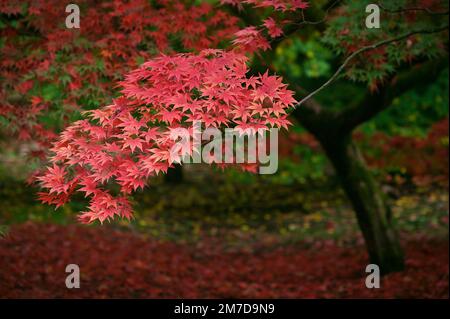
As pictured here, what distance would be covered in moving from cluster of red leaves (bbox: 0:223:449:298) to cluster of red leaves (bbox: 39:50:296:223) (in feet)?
7.22

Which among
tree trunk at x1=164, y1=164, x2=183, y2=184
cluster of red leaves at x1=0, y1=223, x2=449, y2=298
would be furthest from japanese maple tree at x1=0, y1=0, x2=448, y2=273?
tree trunk at x1=164, y1=164, x2=183, y2=184

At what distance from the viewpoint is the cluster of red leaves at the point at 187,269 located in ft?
18.4

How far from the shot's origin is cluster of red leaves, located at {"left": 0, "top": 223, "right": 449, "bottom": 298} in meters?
5.61

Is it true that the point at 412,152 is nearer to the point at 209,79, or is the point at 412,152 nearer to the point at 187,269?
the point at 187,269

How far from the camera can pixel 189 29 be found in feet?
15.3

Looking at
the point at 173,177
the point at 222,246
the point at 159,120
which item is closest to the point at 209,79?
the point at 159,120

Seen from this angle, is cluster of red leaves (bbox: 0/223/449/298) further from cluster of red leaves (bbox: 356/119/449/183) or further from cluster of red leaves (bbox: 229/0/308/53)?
cluster of red leaves (bbox: 229/0/308/53)

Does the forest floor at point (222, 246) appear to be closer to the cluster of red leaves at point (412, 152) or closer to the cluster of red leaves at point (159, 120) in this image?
the cluster of red leaves at point (412, 152)

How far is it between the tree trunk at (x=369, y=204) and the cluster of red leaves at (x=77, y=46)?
221 centimetres

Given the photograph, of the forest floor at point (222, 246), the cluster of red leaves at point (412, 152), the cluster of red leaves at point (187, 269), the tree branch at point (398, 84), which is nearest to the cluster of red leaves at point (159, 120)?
the forest floor at point (222, 246)

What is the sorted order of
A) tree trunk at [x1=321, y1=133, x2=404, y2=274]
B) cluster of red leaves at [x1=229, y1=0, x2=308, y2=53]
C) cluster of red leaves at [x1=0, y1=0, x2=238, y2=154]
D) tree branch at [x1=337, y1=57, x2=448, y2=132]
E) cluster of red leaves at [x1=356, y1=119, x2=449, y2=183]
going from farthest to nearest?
1. cluster of red leaves at [x1=356, y1=119, x2=449, y2=183]
2. tree trunk at [x1=321, y1=133, x2=404, y2=274]
3. tree branch at [x1=337, y1=57, x2=448, y2=132]
4. cluster of red leaves at [x1=0, y1=0, x2=238, y2=154]
5. cluster of red leaves at [x1=229, y1=0, x2=308, y2=53]

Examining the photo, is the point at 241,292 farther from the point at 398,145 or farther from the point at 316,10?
the point at 398,145

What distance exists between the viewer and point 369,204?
623 centimetres
